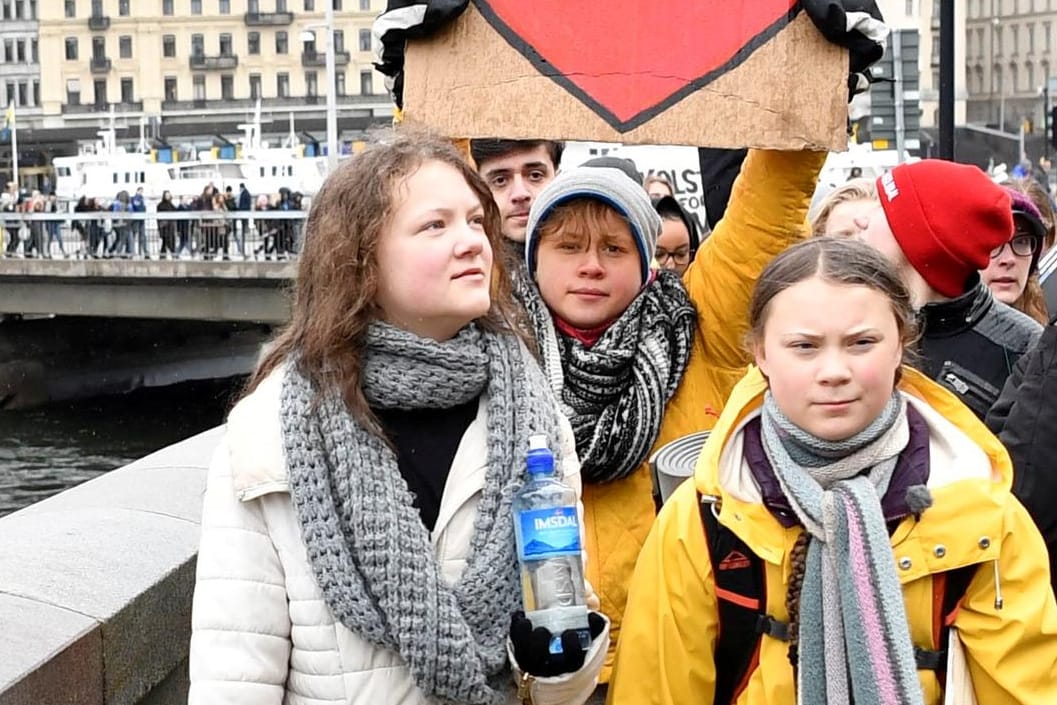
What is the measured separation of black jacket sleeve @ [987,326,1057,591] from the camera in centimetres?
258

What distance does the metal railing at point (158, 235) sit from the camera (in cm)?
2767

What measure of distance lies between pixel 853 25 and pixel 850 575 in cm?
99

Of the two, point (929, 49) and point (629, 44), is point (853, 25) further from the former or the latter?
point (929, 49)

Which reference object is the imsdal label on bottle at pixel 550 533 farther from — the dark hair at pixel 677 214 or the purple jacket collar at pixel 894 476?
the dark hair at pixel 677 214

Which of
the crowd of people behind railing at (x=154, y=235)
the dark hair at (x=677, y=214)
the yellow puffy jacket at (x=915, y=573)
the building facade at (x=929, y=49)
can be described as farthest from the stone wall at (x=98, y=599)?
the building facade at (x=929, y=49)

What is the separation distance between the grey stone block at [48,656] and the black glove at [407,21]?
129 cm

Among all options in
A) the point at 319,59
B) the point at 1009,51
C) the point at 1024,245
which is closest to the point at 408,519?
the point at 1024,245

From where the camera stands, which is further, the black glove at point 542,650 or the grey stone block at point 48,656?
the grey stone block at point 48,656

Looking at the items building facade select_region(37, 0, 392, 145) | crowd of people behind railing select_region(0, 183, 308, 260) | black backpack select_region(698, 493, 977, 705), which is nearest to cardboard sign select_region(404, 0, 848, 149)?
black backpack select_region(698, 493, 977, 705)

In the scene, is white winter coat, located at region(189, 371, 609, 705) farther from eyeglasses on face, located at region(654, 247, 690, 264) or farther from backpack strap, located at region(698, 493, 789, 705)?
eyeglasses on face, located at region(654, 247, 690, 264)

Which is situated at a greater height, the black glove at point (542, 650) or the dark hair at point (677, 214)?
the dark hair at point (677, 214)

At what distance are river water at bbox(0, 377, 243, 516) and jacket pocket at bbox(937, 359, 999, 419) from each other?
15917 millimetres

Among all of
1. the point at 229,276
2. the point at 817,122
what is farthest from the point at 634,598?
the point at 229,276

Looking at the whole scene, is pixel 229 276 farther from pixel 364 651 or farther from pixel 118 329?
pixel 364 651
